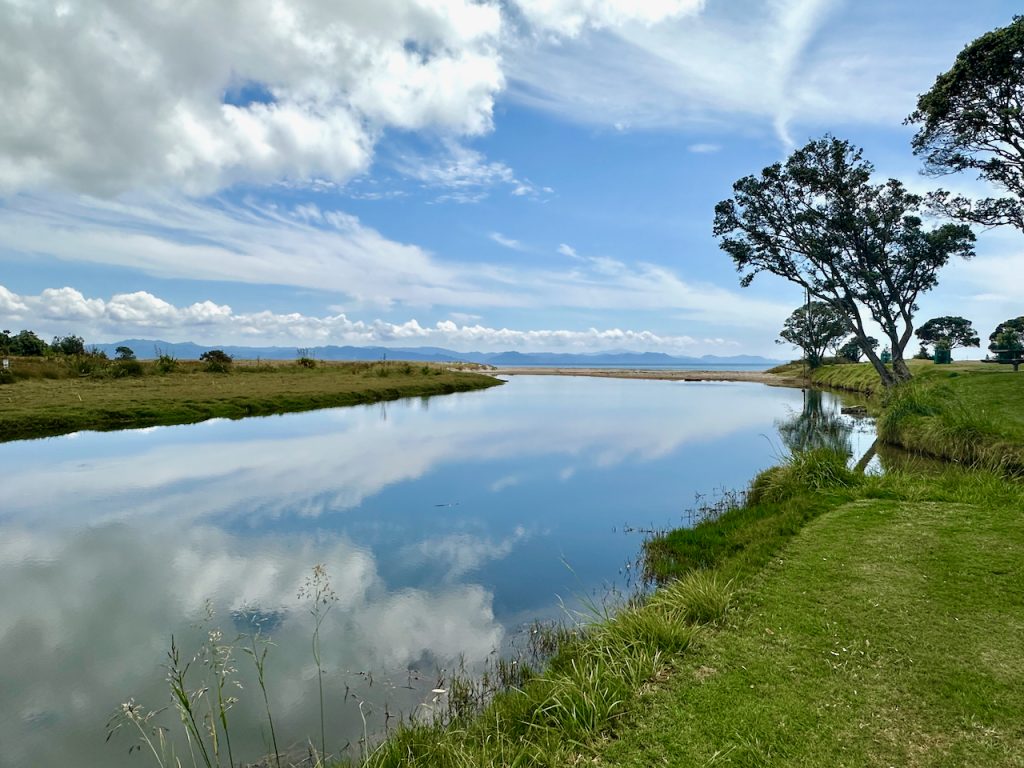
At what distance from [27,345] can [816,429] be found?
86264 millimetres

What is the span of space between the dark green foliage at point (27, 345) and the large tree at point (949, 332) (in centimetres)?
11387

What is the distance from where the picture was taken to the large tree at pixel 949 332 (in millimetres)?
66887

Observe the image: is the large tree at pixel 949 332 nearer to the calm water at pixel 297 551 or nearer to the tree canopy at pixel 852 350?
the tree canopy at pixel 852 350

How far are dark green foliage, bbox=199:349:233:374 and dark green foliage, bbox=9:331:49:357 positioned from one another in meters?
21.1

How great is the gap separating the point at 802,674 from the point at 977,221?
3172 cm

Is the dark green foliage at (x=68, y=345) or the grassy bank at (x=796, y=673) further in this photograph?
the dark green foliage at (x=68, y=345)

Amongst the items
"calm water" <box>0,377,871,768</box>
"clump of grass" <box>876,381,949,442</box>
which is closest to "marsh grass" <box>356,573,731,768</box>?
"calm water" <box>0,377,871,768</box>

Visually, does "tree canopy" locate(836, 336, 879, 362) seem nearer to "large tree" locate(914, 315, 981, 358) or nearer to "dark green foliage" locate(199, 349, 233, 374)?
"large tree" locate(914, 315, 981, 358)

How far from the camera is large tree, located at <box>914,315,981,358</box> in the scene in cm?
6689

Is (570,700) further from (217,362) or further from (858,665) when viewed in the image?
(217,362)

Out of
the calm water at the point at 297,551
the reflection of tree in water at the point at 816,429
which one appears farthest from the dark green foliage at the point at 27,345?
the reflection of tree in water at the point at 816,429

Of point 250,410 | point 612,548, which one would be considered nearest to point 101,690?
point 612,548

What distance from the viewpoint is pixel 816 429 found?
29312 millimetres

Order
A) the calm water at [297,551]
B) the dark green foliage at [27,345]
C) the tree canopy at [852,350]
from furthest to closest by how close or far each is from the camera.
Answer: the tree canopy at [852,350] → the dark green foliage at [27,345] → the calm water at [297,551]
